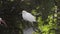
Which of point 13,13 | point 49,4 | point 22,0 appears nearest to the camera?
point 13,13

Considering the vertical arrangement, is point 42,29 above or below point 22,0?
below

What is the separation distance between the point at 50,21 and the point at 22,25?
0.92 metres

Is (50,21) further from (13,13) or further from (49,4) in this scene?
(13,13)

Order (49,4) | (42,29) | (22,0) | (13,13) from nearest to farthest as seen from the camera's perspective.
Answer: (13,13) < (22,0) < (42,29) < (49,4)

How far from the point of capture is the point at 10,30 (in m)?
1.49

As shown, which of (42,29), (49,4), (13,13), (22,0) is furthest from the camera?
(49,4)

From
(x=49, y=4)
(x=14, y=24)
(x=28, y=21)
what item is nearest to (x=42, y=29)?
(x=49, y=4)

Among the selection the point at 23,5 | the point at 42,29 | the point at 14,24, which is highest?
the point at 23,5

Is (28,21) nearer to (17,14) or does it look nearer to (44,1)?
(17,14)

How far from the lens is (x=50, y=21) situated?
2.39 m

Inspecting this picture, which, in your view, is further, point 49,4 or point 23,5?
point 49,4

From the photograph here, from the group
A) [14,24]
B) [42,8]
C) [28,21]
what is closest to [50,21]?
[42,8]

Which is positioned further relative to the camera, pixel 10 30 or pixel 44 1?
pixel 44 1

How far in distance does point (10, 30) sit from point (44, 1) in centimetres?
103
